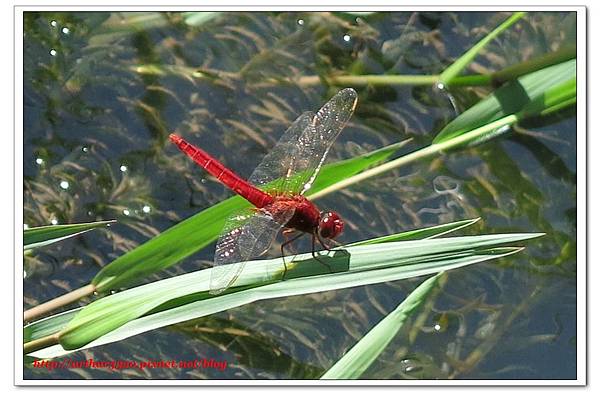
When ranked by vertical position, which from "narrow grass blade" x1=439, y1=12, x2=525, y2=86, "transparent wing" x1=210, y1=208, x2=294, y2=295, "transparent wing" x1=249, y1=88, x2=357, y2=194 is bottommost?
"transparent wing" x1=210, y1=208, x2=294, y2=295

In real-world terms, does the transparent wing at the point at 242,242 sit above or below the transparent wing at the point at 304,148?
below

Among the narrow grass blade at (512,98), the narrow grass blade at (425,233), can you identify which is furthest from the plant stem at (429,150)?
the narrow grass blade at (425,233)

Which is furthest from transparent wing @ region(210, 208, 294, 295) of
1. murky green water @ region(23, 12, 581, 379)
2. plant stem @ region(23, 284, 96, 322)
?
plant stem @ region(23, 284, 96, 322)

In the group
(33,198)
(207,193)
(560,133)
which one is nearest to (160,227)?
(207,193)

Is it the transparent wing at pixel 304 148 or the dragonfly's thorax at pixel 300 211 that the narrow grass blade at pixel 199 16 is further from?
the dragonfly's thorax at pixel 300 211

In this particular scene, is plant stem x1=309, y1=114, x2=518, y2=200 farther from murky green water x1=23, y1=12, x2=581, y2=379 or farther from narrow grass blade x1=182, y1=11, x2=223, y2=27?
narrow grass blade x1=182, y1=11, x2=223, y2=27
